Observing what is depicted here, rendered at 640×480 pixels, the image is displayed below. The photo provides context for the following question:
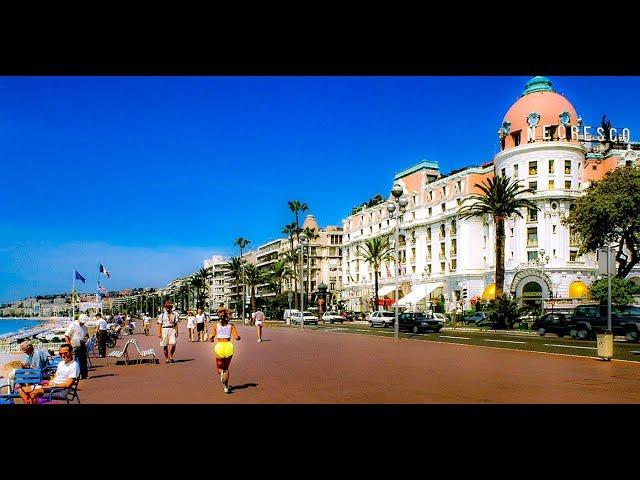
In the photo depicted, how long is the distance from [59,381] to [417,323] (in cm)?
2739

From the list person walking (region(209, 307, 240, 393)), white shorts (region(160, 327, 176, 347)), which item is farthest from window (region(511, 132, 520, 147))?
person walking (region(209, 307, 240, 393))

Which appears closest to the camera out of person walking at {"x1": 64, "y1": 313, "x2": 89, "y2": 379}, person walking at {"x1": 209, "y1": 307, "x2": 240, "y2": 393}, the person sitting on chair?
the person sitting on chair

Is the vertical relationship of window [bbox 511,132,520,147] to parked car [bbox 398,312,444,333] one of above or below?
above

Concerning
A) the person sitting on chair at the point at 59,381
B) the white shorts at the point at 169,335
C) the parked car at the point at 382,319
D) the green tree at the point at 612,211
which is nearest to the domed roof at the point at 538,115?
the green tree at the point at 612,211

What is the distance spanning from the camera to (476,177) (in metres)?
65.6

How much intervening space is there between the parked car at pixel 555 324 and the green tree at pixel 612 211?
12.4 metres

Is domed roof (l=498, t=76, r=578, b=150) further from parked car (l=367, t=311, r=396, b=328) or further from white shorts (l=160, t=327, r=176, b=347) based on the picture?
white shorts (l=160, t=327, r=176, b=347)

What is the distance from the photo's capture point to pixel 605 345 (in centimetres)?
1648

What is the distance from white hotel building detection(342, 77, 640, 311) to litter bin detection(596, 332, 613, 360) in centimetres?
3328

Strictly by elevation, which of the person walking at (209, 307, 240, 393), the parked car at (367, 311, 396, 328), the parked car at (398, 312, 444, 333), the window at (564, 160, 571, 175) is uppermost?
the window at (564, 160, 571, 175)

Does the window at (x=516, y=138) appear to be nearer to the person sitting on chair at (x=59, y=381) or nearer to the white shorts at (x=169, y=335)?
the white shorts at (x=169, y=335)

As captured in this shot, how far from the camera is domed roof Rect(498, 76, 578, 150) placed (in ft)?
195
